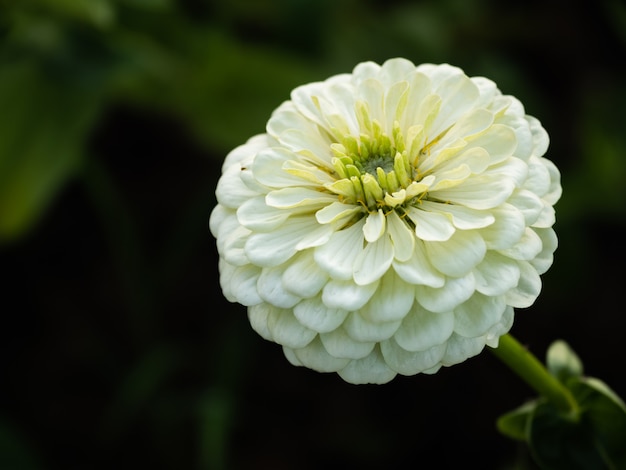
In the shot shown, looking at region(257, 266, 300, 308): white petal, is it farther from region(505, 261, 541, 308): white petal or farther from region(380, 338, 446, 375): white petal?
region(505, 261, 541, 308): white petal

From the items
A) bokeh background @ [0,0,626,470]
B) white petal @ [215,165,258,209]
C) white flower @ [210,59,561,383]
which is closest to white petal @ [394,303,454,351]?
white flower @ [210,59,561,383]

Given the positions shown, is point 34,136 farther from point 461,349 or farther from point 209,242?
point 461,349

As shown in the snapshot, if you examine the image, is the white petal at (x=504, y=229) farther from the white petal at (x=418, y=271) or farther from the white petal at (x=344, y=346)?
the white petal at (x=344, y=346)

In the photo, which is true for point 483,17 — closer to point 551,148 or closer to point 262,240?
point 551,148

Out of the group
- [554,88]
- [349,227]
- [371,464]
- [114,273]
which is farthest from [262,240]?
[554,88]

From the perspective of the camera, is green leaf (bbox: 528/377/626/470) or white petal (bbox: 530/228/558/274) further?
green leaf (bbox: 528/377/626/470)

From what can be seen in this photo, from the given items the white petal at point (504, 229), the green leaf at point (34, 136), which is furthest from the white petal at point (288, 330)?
the green leaf at point (34, 136)

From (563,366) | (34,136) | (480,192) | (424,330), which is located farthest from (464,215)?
(34,136)
